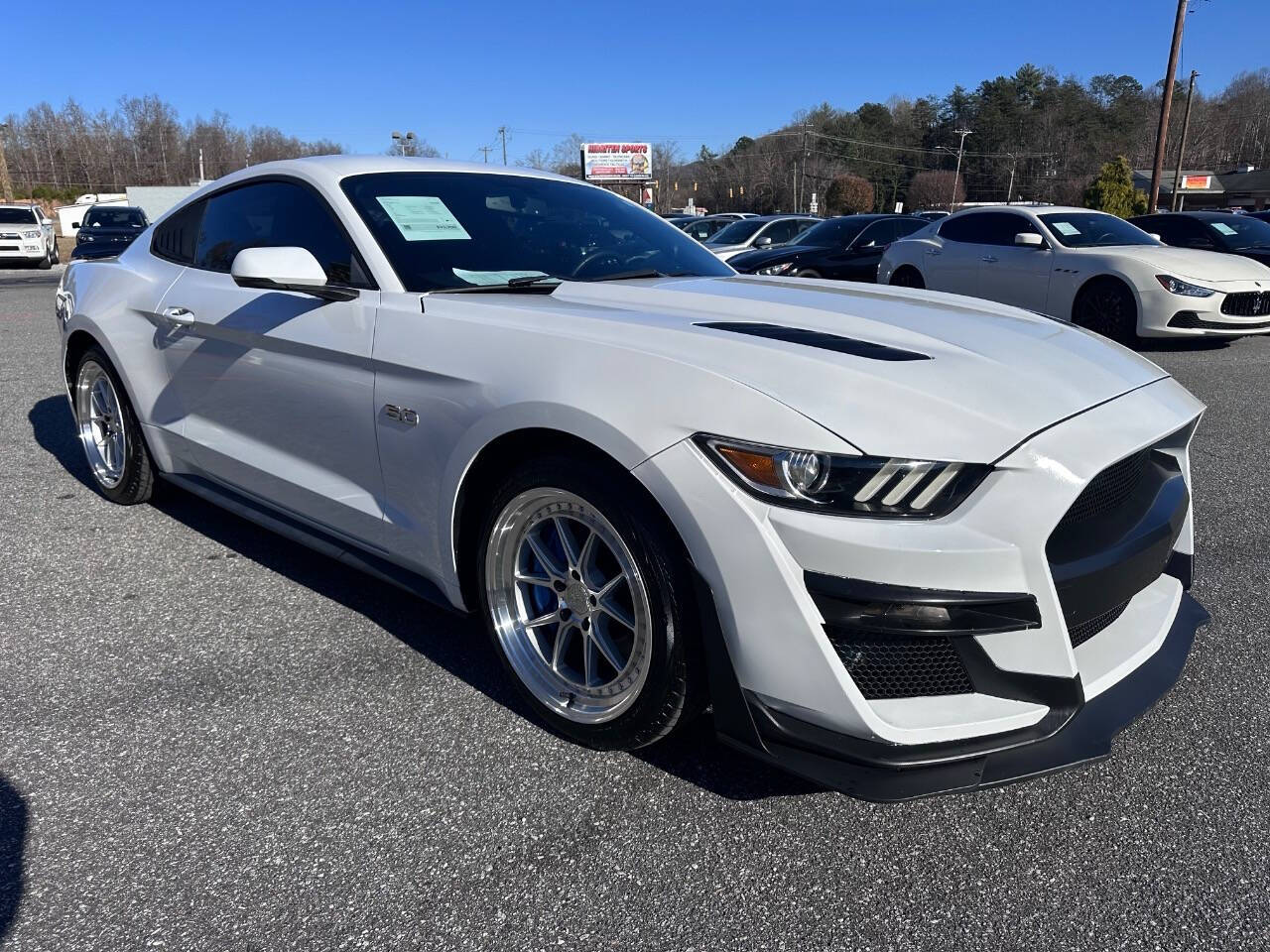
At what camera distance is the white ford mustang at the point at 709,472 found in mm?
1882

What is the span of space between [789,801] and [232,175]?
3.19 m

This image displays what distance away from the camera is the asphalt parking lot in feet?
6.12

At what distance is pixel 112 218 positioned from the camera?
2181 centimetres

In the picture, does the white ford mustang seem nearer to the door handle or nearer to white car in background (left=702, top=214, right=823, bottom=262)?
the door handle

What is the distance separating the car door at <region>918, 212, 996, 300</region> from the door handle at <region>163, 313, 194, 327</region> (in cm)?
876

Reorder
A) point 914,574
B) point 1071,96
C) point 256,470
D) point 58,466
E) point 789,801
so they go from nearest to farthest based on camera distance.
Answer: point 914,574
point 789,801
point 256,470
point 58,466
point 1071,96

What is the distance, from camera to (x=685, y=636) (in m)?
2.10

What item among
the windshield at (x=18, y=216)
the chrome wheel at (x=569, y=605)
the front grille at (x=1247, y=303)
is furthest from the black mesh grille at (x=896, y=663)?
the windshield at (x=18, y=216)

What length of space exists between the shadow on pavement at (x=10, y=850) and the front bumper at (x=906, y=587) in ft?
5.00

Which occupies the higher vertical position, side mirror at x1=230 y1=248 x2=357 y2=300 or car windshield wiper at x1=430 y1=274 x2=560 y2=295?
side mirror at x1=230 y1=248 x2=357 y2=300

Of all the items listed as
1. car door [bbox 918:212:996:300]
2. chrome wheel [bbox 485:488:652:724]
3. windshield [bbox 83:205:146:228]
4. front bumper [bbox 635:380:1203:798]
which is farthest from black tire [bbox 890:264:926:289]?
windshield [bbox 83:205:146:228]

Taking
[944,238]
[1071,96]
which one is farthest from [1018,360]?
[1071,96]

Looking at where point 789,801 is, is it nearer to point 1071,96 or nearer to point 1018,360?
point 1018,360

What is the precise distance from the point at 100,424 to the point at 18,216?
24284 millimetres
